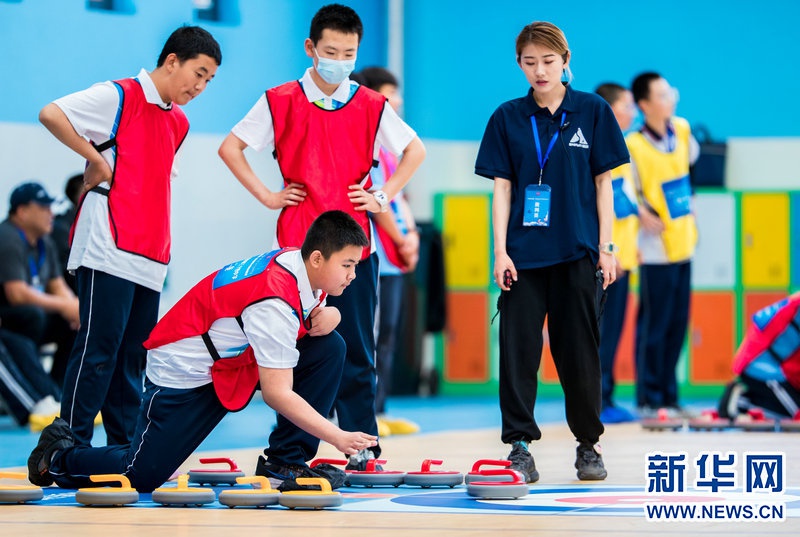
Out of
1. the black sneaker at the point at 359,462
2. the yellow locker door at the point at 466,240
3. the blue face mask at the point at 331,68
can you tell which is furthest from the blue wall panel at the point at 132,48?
the black sneaker at the point at 359,462

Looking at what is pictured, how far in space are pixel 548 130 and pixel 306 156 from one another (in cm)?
83

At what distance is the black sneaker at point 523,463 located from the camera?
4082 mm

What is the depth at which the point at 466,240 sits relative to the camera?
10125 mm

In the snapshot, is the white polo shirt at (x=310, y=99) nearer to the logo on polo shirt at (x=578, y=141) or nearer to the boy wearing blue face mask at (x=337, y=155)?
the boy wearing blue face mask at (x=337, y=155)

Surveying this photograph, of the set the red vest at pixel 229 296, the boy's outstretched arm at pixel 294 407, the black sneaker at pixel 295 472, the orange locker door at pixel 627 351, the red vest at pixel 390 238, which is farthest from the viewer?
the orange locker door at pixel 627 351

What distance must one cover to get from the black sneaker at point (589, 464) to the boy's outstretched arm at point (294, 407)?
937 millimetres

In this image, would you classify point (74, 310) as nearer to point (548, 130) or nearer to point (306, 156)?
point (306, 156)

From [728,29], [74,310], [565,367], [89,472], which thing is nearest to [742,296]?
[728,29]

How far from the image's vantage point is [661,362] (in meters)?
7.22

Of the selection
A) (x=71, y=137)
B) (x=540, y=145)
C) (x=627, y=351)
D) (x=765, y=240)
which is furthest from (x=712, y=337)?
(x=71, y=137)

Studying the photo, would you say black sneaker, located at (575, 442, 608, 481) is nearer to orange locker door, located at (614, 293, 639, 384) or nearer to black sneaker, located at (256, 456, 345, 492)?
black sneaker, located at (256, 456, 345, 492)

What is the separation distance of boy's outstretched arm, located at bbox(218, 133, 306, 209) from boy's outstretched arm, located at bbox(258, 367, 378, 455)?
1.04 meters

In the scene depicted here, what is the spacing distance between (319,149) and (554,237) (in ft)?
2.87

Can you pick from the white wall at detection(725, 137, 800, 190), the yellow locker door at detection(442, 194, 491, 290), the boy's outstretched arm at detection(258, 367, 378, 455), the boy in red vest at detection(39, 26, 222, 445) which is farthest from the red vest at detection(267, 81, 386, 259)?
the white wall at detection(725, 137, 800, 190)
